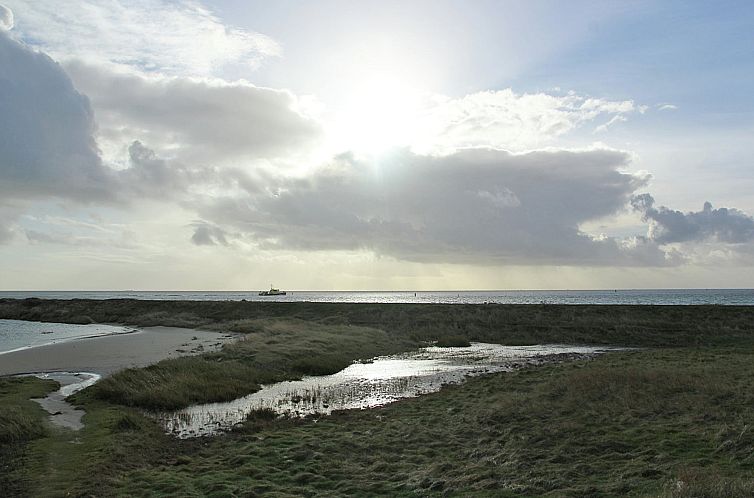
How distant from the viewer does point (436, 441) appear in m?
18.0

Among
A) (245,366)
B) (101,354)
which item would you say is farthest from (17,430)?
(101,354)

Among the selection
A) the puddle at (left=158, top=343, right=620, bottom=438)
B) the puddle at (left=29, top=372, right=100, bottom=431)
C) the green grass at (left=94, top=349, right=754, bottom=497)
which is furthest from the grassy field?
the puddle at (left=158, top=343, right=620, bottom=438)

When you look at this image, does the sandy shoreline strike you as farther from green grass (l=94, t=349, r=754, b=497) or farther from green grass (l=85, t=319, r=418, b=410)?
green grass (l=94, t=349, r=754, b=497)

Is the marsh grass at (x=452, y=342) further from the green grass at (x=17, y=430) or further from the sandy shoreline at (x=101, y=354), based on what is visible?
the green grass at (x=17, y=430)

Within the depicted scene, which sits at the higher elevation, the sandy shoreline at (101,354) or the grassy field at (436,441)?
the grassy field at (436,441)

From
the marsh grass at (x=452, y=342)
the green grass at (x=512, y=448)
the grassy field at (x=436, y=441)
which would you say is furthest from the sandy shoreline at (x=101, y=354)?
the green grass at (x=512, y=448)

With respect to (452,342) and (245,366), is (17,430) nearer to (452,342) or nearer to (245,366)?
(245,366)

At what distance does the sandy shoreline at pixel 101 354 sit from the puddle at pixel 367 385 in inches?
585

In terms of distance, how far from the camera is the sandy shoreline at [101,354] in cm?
3884

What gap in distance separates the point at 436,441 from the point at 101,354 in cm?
3919

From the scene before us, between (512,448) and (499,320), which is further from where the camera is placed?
(499,320)

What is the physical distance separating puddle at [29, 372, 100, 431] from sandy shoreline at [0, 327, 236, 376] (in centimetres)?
172

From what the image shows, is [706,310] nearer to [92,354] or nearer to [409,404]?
[409,404]

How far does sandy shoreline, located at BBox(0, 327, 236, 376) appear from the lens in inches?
1529
